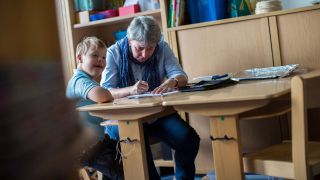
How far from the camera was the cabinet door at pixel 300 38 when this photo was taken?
2.25m

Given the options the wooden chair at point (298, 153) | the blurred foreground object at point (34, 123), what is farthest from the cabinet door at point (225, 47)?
the blurred foreground object at point (34, 123)

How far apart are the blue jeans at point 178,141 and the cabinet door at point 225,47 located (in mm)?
593

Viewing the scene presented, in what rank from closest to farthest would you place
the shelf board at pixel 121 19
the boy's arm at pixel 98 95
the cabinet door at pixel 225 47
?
the boy's arm at pixel 98 95, the cabinet door at pixel 225 47, the shelf board at pixel 121 19

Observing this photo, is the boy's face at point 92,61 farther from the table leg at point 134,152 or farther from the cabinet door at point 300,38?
the cabinet door at point 300,38

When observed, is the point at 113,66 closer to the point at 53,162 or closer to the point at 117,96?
the point at 117,96

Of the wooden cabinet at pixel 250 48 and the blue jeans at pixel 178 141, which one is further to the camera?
the wooden cabinet at pixel 250 48

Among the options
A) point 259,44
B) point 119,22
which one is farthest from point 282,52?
point 119,22

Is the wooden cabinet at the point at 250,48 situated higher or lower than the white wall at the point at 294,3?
lower

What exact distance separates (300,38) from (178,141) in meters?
0.92

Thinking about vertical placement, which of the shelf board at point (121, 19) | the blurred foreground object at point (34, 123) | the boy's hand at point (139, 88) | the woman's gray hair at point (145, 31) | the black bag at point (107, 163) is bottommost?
the black bag at point (107, 163)

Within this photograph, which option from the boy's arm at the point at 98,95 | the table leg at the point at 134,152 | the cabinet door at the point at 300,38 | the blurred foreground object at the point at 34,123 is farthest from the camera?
the cabinet door at the point at 300,38

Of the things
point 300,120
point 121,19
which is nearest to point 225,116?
point 300,120

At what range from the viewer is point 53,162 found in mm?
226

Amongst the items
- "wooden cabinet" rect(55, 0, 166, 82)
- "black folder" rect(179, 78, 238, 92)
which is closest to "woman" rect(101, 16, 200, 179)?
"black folder" rect(179, 78, 238, 92)
